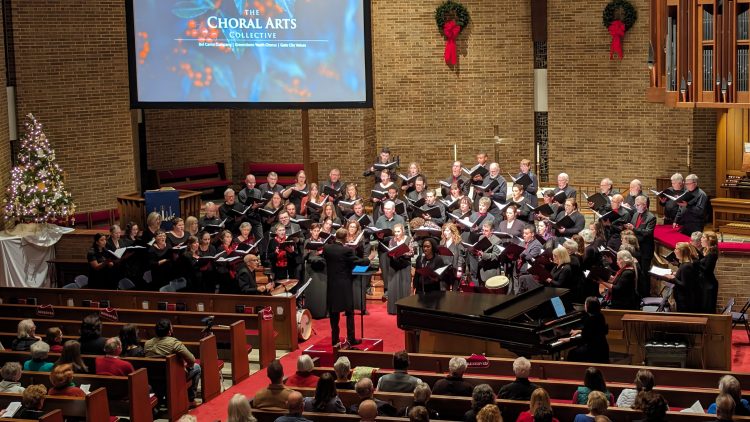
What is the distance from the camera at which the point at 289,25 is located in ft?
62.6

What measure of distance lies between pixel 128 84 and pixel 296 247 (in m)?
6.65

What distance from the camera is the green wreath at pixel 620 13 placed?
20.6 m

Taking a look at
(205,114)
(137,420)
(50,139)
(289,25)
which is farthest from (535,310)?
(205,114)

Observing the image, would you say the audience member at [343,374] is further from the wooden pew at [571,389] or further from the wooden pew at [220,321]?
the wooden pew at [220,321]

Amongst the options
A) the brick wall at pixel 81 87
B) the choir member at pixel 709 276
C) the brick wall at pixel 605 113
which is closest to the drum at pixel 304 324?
the choir member at pixel 709 276

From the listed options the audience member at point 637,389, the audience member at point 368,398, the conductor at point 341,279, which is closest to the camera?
the audience member at point 637,389

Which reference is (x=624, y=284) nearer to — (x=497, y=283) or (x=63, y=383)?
(x=497, y=283)

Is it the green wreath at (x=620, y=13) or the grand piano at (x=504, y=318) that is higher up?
the green wreath at (x=620, y=13)

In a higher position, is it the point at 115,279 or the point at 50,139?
the point at 50,139

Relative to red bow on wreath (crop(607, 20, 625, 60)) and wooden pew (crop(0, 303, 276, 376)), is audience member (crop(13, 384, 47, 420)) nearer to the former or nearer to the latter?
wooden pew (crop(0, 303, 276, 376))

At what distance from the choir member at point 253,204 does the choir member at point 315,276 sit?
2.25 metres

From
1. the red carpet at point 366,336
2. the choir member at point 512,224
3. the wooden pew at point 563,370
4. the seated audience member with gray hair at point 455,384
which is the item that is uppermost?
the choir member at point 512,224

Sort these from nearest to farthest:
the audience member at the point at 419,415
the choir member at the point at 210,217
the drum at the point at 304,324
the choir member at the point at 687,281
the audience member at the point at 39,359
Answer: the audience member at the point at 419,415, the audience member at the point at 39,359, the choir member at the point at 687,281, the drum at the point at 304,324, the choir member at the point at 210,217

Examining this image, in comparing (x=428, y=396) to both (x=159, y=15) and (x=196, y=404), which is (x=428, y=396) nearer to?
(x=196, y=404)
